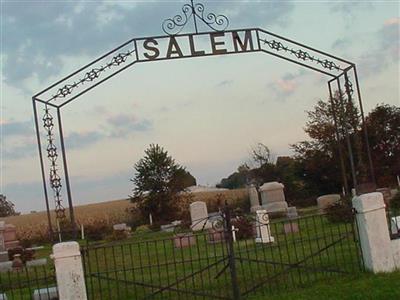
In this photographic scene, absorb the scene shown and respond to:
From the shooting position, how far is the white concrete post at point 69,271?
9172mm

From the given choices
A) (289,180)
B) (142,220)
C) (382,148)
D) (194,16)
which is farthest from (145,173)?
(194,16)

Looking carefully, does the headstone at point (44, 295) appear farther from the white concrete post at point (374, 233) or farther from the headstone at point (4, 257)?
the headstone at point (4, 257)

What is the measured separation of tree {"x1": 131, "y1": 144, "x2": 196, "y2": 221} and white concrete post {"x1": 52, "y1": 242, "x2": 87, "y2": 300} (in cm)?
3412

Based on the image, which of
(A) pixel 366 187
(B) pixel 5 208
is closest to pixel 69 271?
(A) pixel 366 187

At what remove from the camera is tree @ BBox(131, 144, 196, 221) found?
43.9 m

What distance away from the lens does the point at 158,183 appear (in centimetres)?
4447

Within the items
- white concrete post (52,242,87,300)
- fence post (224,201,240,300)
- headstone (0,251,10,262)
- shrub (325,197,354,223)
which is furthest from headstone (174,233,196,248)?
headstone (0,251,10,262)

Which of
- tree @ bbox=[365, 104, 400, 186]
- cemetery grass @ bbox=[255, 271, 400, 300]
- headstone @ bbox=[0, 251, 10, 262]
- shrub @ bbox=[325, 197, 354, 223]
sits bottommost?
cemetery grass @ bbox=[255, 271, 400, 300]

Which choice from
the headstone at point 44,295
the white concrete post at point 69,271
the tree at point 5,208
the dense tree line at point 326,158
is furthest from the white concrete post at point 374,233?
the tree at point 5,208

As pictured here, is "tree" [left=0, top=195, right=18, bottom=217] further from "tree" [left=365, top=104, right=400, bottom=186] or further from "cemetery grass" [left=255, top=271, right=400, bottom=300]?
"cemetery grass" [left=255, top=271, right=400, bottom=300]

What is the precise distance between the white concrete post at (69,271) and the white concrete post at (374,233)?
444 centimetres

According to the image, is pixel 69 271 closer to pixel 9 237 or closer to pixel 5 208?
→ pixel 9 237

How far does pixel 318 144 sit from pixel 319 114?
2274 mm

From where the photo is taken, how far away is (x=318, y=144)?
4316 centimetres
